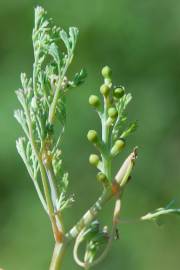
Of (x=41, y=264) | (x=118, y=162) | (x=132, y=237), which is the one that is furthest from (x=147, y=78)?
(x=41, y=264)

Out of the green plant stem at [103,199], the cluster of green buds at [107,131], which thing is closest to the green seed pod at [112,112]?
the cluster of green buds at [107,131]

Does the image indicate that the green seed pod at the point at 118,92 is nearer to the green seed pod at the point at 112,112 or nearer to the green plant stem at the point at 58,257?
the green seed pod at the point at 112,112

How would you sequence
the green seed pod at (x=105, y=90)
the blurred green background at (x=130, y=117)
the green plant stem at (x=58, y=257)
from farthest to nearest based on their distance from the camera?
the blurred green background at (x=130, y=117) → the green seed pod at (x=105, y=90) → the green plant stem at (x=58, y=257)

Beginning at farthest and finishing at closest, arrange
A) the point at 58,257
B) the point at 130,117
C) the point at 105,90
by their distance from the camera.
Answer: the point at 130,117
the point at 105,90
the point at 58,257

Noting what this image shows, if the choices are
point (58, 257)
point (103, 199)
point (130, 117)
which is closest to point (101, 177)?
point (103, 199)

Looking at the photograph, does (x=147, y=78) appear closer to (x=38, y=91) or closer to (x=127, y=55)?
(x=127, y=55)

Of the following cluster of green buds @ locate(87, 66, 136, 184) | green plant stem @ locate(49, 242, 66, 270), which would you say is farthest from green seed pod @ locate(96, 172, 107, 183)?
green plant stem @ locate(49, 242, 66, 270)

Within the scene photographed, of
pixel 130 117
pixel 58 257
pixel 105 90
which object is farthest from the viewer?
pixel 130 117

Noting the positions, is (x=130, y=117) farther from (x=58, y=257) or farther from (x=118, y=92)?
(x=58, y=257)
